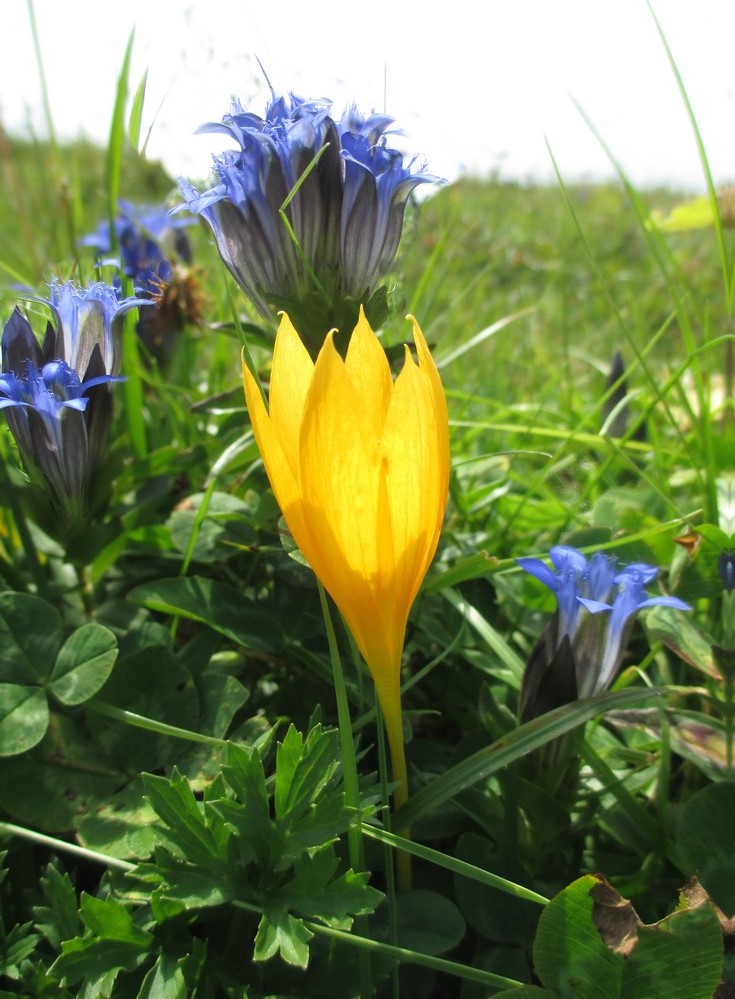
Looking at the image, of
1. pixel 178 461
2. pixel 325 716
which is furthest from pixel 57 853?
pixel 178 461

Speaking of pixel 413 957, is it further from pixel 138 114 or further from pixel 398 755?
pixel 138 114

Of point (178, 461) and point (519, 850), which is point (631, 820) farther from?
point (178, 461)

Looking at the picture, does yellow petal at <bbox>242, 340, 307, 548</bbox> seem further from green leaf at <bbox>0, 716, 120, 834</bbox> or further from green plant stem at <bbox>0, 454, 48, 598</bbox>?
green plant stem at <bbox>0, 454, 48, 598</bbox>

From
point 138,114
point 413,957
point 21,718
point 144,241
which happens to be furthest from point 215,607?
point 144,241

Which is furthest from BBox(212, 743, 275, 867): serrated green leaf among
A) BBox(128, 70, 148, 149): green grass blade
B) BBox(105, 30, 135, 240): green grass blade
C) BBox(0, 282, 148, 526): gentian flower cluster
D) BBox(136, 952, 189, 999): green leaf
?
BBox(105, 30, 135, 240): green grass blade

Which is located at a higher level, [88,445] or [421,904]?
[88,445]

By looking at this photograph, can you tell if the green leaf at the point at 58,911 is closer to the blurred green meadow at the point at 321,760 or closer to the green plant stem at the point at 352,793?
the blurred green meadow at the point at 321,760

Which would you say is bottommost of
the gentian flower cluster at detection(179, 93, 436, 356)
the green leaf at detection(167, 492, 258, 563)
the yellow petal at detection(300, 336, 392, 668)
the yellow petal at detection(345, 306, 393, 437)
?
the green leaf at detection(167, 492, 258, 563)

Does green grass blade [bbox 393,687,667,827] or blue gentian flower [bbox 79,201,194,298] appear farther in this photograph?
blue gentian flower [bbox 79,201,194,298]
